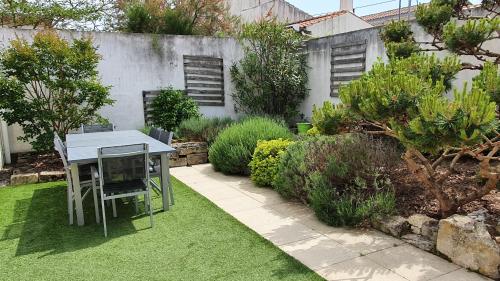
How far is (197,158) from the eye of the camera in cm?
746

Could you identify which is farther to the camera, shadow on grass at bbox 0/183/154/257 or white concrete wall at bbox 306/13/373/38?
white concrete wall at bbox 306/13/373/38

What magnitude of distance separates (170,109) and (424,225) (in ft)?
19.7

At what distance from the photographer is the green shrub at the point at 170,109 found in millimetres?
8172

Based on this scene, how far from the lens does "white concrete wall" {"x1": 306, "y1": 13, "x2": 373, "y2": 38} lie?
35.4ft

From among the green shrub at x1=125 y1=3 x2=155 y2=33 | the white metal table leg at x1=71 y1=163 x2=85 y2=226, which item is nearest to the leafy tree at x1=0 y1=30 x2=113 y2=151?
the green shrub at x1=125 y1=3 x2=155 y2=33

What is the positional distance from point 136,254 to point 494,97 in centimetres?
330

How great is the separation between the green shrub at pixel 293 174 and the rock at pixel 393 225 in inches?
39.7

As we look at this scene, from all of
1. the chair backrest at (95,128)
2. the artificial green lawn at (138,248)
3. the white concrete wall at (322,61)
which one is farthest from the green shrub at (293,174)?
the white concrete wall at (322,61)

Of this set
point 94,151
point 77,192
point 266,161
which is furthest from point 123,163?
point 266,161

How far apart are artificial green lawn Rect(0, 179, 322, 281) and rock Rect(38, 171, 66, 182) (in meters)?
1.27

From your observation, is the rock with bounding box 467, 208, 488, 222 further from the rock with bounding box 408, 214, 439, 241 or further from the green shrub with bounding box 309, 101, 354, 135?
the green shrub with bounding box 309, 101, 354, 135

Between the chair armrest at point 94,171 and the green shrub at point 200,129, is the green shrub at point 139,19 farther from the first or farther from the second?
the chair armrest at point 94,171

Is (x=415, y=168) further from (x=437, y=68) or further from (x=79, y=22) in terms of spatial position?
(x=79, y=22)

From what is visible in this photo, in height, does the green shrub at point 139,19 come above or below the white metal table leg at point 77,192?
above
